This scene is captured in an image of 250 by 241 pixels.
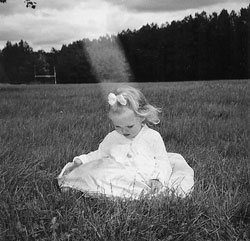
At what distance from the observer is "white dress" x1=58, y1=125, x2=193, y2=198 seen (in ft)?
10.2

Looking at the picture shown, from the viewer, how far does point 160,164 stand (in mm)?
3430

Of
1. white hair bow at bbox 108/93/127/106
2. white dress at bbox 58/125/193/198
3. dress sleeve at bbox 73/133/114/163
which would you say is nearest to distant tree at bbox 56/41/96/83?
dress sleeve at bbox 73/133/114/163

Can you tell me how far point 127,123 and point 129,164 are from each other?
322 millimetres

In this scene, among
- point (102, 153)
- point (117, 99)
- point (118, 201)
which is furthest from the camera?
point (102, 153)

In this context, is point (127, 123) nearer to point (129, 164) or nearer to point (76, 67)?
point (129, 164)

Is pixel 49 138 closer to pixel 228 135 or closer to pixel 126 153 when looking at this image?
pixel 126 153

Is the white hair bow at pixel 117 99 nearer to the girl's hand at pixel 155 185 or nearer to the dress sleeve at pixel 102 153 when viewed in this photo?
the dress sleeve at pixel 102 153

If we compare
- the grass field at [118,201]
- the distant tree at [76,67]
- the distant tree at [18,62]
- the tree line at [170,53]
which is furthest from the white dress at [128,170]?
the distant tree at [18,62]

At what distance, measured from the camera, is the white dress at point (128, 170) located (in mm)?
3104

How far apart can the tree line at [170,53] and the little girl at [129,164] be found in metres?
44.2

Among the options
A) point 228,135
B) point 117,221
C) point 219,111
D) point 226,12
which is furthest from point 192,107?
point 226,12

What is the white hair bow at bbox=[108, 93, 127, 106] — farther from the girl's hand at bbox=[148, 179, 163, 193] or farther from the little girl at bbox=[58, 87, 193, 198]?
the girl's hand at bbox=[148, 179, 163, 193]

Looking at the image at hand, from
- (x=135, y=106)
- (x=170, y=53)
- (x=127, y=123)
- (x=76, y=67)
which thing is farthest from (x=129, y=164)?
(x=76, y=67)

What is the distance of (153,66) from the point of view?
56656mm
